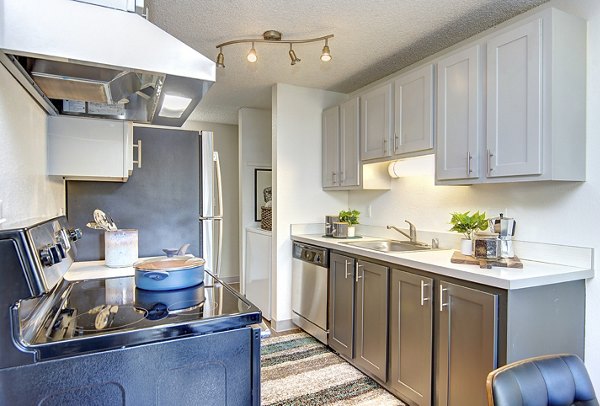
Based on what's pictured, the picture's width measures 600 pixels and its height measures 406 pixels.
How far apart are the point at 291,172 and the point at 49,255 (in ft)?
8.78

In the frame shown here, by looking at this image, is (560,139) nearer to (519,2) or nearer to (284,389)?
(519,2)

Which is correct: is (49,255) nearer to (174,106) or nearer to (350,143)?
(174,106)

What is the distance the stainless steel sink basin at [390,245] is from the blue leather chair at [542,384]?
1.68 m

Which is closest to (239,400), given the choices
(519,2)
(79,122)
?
(79,122)

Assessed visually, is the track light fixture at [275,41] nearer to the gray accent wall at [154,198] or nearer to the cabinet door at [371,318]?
the gray accent wall at [154,198]

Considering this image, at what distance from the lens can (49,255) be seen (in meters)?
0.98

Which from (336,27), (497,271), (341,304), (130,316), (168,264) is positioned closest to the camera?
(130,316)

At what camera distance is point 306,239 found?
3264 mm

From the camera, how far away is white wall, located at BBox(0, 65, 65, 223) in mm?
1054

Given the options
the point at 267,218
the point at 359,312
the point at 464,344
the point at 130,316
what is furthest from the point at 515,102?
the point at 267,218

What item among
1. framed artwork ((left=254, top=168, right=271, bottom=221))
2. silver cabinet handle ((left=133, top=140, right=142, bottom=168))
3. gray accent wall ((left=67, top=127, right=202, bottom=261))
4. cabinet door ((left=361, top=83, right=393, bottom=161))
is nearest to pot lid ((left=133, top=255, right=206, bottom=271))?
gray accent wall ((left=67, top=127, right=202, bottom=261))

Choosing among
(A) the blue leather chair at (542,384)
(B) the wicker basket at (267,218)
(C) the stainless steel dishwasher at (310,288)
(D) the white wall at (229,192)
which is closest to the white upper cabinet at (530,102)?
(A) the blue leather chair at (542,384)

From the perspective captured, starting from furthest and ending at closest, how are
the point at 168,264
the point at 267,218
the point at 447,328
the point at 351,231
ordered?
1. the point at 267,218
2. the point at 351,231
3. the point at 447,328
4. the point at 168,264

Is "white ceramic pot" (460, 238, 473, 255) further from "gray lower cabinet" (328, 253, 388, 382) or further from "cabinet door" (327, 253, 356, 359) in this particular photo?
"cabinet door" (327, 253, 356, 359)
